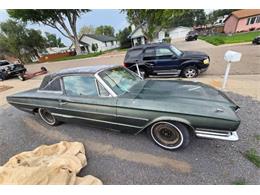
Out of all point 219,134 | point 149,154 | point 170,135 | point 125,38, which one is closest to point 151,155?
point 149,154

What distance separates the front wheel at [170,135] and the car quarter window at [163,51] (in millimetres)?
4444

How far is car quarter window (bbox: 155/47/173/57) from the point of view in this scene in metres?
6.19

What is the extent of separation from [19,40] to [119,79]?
35428 millimetres

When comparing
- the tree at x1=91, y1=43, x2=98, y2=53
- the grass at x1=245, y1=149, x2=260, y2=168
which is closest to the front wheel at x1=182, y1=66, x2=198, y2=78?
the grass at x1=245, y1=149, x2=260, y2=168

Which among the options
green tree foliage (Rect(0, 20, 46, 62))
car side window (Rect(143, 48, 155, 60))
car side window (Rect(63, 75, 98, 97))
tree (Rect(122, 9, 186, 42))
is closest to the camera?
car side window (Rect(63, 75, 98, 97))

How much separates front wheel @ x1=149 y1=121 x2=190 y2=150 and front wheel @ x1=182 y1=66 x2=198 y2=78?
169 inches

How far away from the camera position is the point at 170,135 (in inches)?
97.7

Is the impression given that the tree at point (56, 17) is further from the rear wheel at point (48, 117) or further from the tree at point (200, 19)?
the tree at point (200, 19)

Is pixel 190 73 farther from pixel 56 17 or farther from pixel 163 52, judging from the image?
pixel 56 17

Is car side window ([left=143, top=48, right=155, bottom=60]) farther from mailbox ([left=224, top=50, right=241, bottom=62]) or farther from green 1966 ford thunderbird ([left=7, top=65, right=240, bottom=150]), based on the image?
green 1966 ford thunderbird ([left=7, top=65, right=240, bottom=150])

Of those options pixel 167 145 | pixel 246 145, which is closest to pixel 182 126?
pixel 167 145

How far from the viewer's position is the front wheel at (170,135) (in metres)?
2.35

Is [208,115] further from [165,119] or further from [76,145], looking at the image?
[76,145]

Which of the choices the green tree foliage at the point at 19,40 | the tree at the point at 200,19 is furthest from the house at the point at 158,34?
the tree at the point at 200,19
